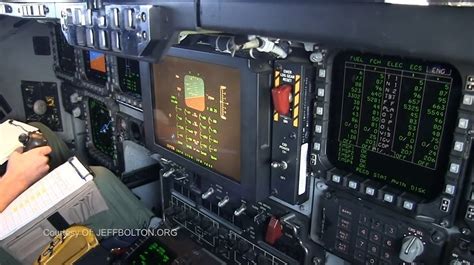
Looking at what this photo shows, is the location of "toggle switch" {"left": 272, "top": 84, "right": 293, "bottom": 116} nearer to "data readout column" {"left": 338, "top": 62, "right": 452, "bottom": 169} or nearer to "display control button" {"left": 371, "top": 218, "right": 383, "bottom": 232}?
"data readout column" {"left": 338, "top": 62, "right": 452, "bottom": 169}

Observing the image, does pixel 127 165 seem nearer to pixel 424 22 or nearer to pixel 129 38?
pixel 129 38

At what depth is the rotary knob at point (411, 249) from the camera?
1.36 m

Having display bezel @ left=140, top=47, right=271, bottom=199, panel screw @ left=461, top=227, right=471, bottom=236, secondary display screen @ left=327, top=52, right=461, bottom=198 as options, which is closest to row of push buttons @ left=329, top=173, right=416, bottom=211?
secondary display screen @ left=327, top=52, right=461, bottom=198

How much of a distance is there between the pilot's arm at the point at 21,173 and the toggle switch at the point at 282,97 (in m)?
1.56

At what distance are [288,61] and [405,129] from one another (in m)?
0.45

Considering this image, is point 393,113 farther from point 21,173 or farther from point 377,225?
point 21,173

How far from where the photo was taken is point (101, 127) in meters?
3.30

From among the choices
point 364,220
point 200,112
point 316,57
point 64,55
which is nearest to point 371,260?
point 364,220

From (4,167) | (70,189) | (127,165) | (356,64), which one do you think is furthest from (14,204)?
(356,64)

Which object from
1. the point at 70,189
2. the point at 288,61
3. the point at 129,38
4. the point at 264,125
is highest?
the point at 129,38

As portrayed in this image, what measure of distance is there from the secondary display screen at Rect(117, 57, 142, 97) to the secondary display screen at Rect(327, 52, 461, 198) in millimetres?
1508

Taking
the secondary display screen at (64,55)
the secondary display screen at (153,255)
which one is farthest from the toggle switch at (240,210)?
the secondary display screen at (64,55)

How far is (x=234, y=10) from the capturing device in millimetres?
891

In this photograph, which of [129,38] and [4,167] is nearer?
[129,38]
